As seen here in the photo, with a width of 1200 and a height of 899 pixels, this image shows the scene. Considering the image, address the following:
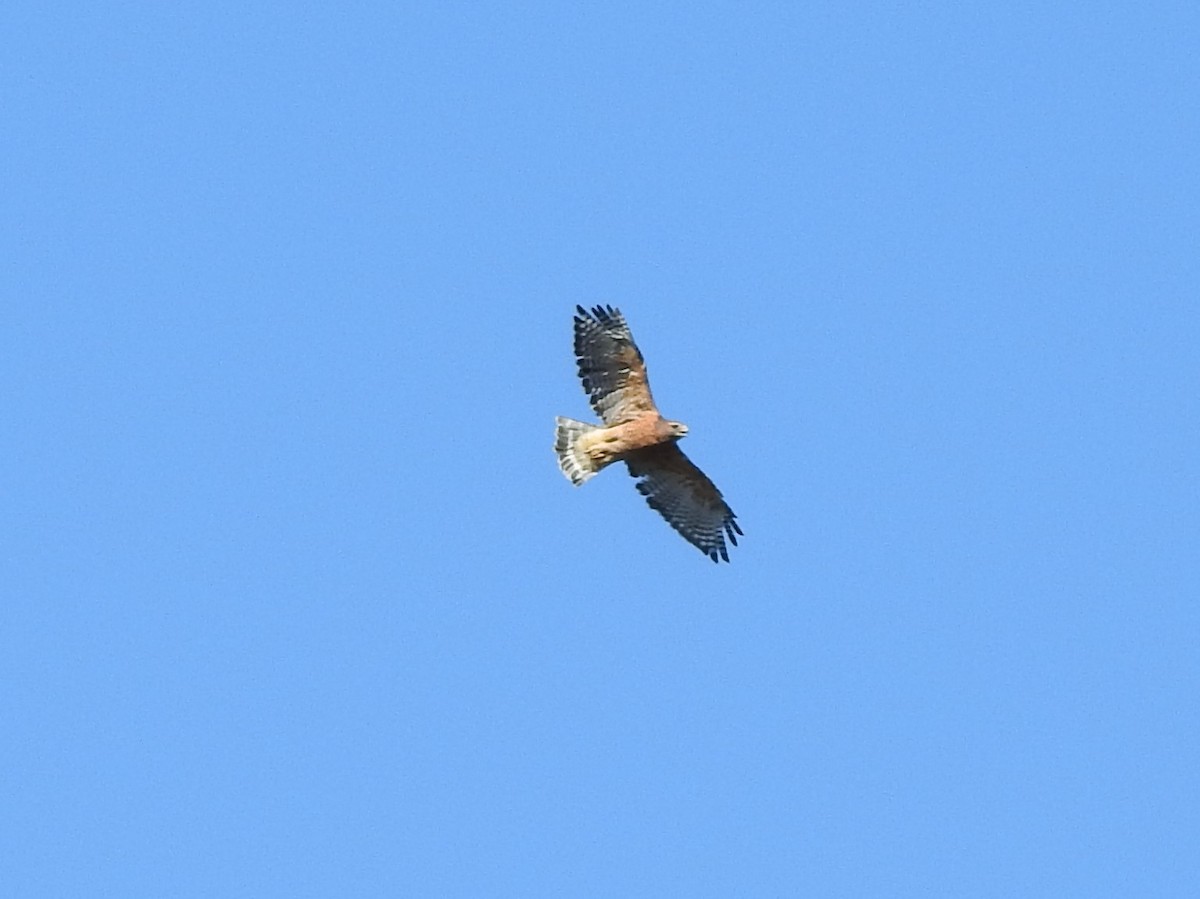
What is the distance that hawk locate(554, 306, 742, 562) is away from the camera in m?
21.6

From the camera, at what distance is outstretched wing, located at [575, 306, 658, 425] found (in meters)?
21.7

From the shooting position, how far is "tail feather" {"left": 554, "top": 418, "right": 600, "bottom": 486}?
22.1m

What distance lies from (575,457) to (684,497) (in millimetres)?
1288

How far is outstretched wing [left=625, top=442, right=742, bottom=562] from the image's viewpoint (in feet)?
72.9

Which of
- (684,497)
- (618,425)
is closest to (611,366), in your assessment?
(618,425)

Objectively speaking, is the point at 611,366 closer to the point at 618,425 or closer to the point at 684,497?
the point at 618,425

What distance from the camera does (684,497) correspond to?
74.6 ft

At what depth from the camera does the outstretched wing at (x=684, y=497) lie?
72.9 ft

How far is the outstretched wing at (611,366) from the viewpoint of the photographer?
71.1ft

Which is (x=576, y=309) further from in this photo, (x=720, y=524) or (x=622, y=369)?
(x=720, y=524)

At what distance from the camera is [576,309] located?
21859 mm

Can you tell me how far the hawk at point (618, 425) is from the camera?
21.6 m

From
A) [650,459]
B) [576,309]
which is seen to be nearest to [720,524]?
[650,459]

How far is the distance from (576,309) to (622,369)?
0.72 m
